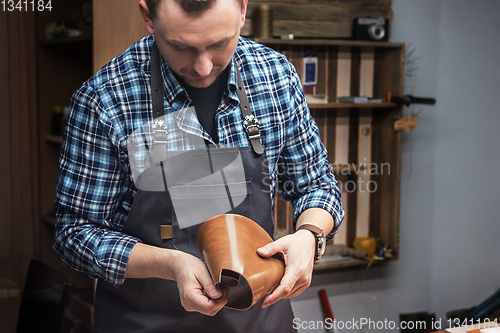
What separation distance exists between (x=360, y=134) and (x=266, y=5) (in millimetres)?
911

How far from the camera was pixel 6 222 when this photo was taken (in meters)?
2.21

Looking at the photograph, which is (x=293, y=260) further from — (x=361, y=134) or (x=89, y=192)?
(x=361, y=134)

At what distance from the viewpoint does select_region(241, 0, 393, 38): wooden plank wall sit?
2.32 m

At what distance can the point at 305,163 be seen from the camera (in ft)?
3.74

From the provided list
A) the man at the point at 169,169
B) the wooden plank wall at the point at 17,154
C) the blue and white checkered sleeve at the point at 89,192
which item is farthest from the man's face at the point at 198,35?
the wooden plank wall at the point at 17,154

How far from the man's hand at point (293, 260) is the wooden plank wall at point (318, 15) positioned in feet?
5.07

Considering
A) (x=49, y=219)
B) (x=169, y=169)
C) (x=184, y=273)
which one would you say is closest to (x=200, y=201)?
(x=169, y=169)

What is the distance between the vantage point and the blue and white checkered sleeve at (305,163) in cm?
112

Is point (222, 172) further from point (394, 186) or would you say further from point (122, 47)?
point (394, 186)

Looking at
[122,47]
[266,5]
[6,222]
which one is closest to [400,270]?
[266,5]

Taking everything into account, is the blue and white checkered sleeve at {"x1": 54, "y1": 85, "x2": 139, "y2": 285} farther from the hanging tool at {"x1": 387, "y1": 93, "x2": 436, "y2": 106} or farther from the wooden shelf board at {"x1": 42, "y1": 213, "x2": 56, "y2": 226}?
the hanging tool at {"x1": 387, "y1": 93, "x2": 436, "y2": 106}

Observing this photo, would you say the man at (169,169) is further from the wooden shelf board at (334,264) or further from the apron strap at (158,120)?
the wooden shelf board at (334,264)

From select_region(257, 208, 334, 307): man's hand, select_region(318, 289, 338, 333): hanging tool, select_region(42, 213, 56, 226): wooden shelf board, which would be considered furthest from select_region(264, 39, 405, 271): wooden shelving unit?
select_region(257, 208, 334, 307): man's hand

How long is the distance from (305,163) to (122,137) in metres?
0.46
